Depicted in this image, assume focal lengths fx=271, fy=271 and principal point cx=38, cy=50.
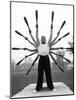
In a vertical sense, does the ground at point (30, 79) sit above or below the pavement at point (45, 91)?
above

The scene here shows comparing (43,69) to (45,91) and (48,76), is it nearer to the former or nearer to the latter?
(48,76)

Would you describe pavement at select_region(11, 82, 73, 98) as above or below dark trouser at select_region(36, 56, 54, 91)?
below

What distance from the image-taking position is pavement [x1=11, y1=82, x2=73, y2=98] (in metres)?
2.12

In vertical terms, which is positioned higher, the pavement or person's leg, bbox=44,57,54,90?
person's leg, bbox=44,57,54,90

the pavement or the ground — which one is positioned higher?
the ground

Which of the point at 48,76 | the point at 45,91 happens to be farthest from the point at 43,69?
the point at 45,91

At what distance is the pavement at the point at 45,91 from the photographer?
2.12 metres

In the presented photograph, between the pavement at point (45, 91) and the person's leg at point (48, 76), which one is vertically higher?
the person's leg at point (48, 76)

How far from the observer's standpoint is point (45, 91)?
216 cm

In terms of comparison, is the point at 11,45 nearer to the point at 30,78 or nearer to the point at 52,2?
the point at 30,78

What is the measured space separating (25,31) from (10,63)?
0.28 meters

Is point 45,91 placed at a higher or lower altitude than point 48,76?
lower
